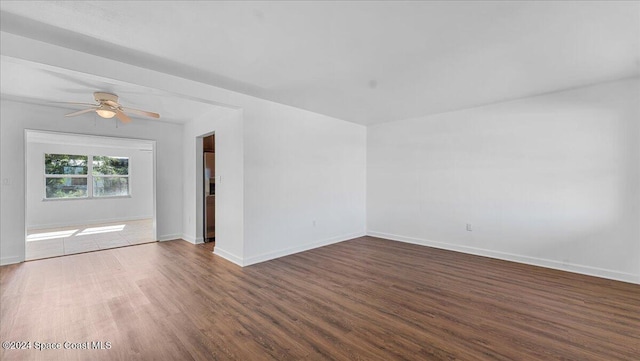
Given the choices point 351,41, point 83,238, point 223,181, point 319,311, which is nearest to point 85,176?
point 83,238

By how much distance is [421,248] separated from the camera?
4.71 meters

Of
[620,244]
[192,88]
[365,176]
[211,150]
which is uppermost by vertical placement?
[192,88]

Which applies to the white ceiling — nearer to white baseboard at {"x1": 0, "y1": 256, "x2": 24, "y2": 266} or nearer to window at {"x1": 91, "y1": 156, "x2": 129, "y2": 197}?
white baseboard at {"x1": 0, "y1": 256, "x2": 24, "y2": 266}

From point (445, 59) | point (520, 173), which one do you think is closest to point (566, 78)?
Answer: point (520, 173)

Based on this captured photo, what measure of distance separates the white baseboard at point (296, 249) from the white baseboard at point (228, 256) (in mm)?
137

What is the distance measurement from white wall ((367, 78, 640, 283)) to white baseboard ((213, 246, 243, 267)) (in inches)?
122

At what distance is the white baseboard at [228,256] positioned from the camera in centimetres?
382

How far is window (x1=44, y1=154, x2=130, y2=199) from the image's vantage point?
23.4ft

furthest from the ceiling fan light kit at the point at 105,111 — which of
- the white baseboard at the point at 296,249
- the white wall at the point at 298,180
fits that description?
the white baseboard at the point at 296,249

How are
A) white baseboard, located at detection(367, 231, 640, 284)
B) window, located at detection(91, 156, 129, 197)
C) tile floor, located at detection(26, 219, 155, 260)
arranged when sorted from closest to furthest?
white baseboard, located at detection(367, 231, 640, 284), tile floor, located at detection(26, 219, 155, 260), window, located at detection(91, 156, 129, 197)

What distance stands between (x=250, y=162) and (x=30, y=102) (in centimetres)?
366

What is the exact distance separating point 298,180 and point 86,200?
7068 mm

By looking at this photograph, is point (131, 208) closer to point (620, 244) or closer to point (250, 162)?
point (250, 162)

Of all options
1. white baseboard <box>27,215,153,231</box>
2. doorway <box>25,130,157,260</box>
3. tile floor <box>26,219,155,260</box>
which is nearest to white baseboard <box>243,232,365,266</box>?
tile floor <box>26,219,155,260</box>
